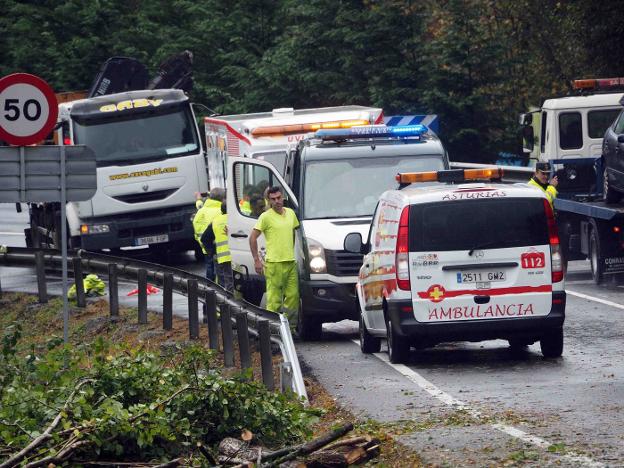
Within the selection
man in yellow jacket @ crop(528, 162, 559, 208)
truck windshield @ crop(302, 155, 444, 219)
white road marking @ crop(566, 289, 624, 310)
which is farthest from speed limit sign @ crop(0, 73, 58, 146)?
man in yellow jacket @ crop(528, 162, 559, 208)

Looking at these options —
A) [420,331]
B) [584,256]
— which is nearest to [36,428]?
[420,331]

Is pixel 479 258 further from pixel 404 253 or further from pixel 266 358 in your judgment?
pixel 266 358

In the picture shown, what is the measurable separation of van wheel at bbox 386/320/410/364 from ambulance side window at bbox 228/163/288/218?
14.9 ft

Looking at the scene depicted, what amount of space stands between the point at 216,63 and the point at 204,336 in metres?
25.6

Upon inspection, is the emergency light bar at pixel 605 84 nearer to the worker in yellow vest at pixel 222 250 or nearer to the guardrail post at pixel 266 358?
the worker in yellow vest at pixel 222 250

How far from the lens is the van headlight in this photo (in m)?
16.8

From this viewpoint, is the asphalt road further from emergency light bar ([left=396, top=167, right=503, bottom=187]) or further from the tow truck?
the tow truck

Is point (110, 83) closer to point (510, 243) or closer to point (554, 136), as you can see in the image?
point (554, 136)

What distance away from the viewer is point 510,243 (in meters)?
13.6

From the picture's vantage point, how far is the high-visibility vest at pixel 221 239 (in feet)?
65.1

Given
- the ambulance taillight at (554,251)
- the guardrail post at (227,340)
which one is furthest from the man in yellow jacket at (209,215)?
the ambulance taillight at (554,251)

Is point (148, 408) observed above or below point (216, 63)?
below

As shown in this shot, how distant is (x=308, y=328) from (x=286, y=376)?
493 centimetres

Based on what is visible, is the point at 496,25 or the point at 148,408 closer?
the point at 148,408
